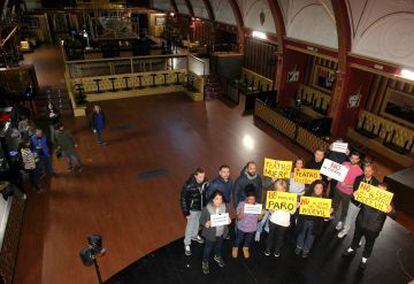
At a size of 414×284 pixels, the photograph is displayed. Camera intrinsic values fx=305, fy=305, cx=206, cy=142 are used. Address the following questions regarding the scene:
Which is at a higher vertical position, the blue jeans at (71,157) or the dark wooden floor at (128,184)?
the blue jeans at (71,157)

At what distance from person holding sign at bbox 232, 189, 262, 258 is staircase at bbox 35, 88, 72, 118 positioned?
34.8 ft

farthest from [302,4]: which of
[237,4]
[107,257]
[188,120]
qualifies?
[107,257]

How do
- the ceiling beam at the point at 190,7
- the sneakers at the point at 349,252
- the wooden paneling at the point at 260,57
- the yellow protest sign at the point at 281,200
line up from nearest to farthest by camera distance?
1. the yellow protest sign at the point at 281,200
2. the sneakers at the point at 349,252
3. the wooden paneling at the point at 260,57
4. the ceiling beam at the point at 190,7

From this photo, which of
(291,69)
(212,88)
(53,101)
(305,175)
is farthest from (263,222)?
(53,101)

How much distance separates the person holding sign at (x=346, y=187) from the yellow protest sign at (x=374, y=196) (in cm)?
62

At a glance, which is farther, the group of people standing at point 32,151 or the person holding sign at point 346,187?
the group of people standing at point 32,151

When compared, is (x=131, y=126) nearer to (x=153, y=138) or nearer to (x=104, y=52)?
(x=153, y=138)

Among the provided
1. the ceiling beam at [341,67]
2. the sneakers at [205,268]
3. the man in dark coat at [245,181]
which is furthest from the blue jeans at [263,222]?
the ceiling beam at [341,67]

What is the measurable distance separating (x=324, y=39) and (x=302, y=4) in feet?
6.25

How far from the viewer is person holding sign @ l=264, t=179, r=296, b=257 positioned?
217 inches

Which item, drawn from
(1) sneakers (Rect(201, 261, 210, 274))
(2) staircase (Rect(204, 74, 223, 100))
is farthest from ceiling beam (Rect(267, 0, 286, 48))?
(1) sneakers (Rect(201, 261, 210, 274))

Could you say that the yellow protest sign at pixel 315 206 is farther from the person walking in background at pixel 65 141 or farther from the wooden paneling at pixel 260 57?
the wooden paneling at pixel 260 57

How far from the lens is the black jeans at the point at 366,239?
5.59 meters

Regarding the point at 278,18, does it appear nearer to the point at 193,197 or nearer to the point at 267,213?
the point at 267,213
